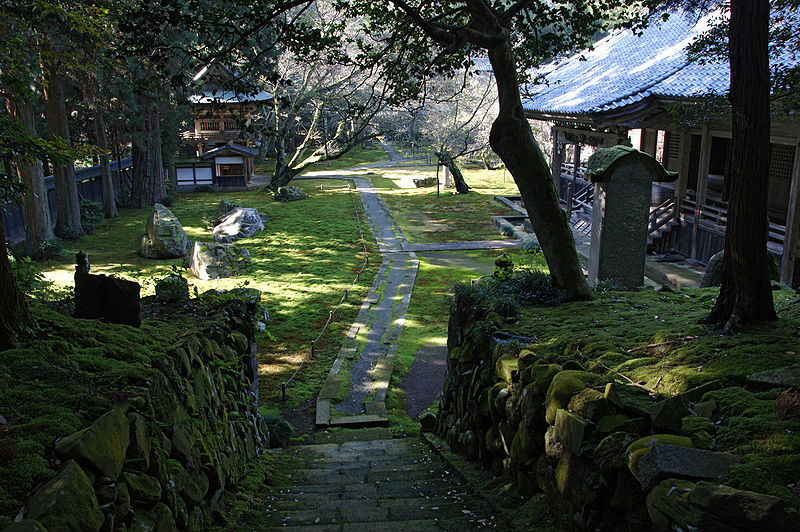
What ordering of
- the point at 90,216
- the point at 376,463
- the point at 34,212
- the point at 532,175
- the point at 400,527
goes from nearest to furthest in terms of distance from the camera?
1. the point at 400,527
2. the point at 376,463
3. the point at 532,175
4. the point at 34,212
5. the point at 90,216

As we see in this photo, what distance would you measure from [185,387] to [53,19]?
14648mm

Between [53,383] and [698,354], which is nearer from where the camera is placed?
[53,383]

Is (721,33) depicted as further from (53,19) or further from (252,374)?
(53,19)

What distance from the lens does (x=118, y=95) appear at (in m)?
23.2

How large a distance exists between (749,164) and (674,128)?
733 cm

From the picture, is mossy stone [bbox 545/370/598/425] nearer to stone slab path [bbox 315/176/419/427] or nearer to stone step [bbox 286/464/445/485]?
stone step [bbox 286/464/445/485]

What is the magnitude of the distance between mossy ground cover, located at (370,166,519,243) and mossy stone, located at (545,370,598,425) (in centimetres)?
1749

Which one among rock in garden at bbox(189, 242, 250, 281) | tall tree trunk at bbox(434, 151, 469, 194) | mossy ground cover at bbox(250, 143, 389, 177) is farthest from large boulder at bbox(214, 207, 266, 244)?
mossy ground cover at bbox(250, 143, 389, 177)

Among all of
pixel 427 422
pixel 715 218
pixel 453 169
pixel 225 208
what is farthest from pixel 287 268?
pixel 453 169

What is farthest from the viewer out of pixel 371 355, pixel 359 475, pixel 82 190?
pixel 82 190

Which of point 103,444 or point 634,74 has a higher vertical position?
point 634,74

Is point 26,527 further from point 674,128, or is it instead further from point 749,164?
point 674,128

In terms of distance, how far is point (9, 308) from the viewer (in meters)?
4.38

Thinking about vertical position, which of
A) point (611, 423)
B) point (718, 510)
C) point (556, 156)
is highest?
point (556, 156)
